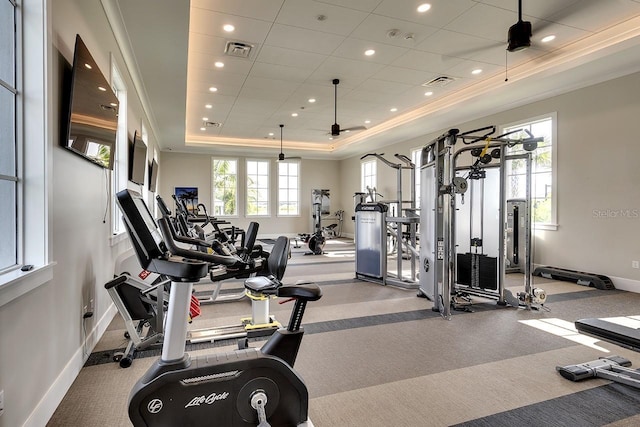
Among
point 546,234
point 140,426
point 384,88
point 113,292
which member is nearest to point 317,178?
point 384,88

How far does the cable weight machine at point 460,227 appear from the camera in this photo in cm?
400

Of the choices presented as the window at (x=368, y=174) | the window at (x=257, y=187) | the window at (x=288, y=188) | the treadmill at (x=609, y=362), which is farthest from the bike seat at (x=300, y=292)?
the window at (x=288, y=188)

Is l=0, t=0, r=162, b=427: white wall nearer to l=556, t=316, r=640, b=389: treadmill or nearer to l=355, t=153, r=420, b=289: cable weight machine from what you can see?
l=556, t=316, r=640, b=389: treadmill

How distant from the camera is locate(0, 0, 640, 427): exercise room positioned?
181 centimetres

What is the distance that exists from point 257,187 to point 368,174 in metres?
4.16

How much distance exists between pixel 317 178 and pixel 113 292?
38.0 ft

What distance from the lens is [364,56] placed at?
5258 mm

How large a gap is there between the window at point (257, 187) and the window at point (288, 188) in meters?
0.53

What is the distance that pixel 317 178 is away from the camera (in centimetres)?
1407

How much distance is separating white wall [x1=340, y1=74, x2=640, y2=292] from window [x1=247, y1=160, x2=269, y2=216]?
29.9 ft

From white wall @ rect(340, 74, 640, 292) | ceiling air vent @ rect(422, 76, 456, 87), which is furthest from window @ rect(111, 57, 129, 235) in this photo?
white wall @ rect(340, 74, 640, 292)

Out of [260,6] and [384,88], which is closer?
[260,6]

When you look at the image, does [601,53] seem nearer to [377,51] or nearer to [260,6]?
[377,51]

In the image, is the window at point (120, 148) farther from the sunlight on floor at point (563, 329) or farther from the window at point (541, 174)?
the window at point (541, 174)
